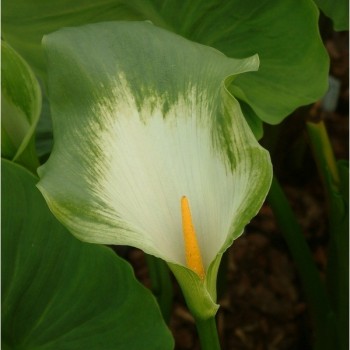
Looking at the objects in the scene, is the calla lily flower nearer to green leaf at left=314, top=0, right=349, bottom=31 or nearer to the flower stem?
the flower stem

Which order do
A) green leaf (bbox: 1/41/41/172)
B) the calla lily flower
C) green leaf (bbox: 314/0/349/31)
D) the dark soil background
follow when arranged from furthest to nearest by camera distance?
the dark soil background < green leaf (bbox: 314/0/349/31) < green leaf (bbox: 1/41/41/172) < the calla lily flower

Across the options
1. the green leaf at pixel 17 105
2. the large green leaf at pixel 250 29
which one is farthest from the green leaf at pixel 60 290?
the large green leaf at pixel 250 29

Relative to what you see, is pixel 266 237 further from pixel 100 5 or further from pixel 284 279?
pixel 100 5

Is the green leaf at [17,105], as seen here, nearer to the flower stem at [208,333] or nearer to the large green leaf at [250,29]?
the large green leaf at [250,29]

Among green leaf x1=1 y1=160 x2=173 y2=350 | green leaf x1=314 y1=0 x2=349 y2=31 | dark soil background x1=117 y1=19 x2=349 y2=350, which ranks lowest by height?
dark soil background x1=117 y1=19 x2=349 y2=350

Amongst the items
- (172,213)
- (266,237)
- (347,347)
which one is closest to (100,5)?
(172,213)

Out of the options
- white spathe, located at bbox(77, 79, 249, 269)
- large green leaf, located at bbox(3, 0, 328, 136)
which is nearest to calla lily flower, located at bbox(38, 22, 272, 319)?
white spathe, located at bbox(77, 79, 249, 269)
